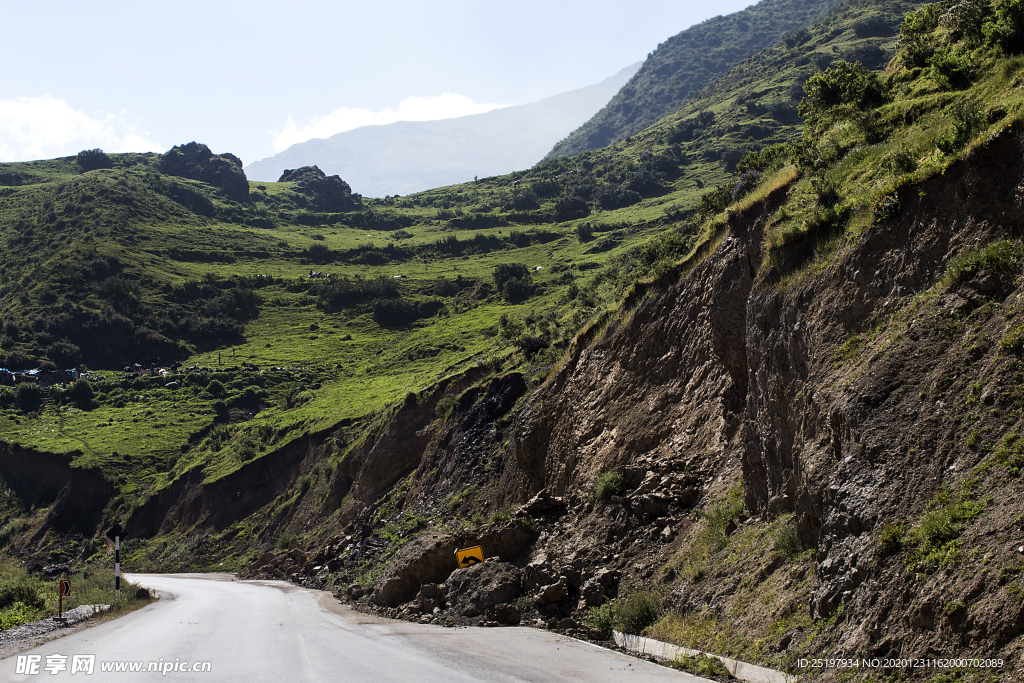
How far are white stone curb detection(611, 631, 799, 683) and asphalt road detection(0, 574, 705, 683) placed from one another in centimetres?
37

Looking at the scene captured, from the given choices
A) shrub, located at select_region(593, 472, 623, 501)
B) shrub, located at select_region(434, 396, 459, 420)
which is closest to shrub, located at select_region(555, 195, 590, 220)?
shrub, located at select_region(434, 396, 459, 420)

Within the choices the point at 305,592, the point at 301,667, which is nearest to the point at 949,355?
the point at 301,667

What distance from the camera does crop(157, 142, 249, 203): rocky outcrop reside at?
158 m

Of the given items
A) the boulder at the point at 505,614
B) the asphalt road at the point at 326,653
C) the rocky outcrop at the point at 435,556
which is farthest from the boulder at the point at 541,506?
the asphalt road at the point at 326,653

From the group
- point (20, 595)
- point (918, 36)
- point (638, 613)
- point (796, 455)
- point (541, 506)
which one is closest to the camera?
point (796, 455)

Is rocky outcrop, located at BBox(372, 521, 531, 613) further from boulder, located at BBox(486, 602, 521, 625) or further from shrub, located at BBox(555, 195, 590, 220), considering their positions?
shrub, located at BBox(555, 195, 590, 220)

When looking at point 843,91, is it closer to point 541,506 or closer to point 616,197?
point 541,506

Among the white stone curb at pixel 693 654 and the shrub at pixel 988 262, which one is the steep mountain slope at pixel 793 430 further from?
the white stone curb at pixel 693 654

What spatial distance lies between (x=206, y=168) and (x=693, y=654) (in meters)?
176

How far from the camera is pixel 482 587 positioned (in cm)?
1670

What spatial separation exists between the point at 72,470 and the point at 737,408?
65918 millimetres

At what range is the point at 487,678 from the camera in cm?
936

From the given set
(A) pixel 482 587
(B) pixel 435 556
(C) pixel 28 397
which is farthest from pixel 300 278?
(A) pixel 482 587

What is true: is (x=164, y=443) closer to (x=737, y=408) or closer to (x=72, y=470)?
(x=72, y=470)
